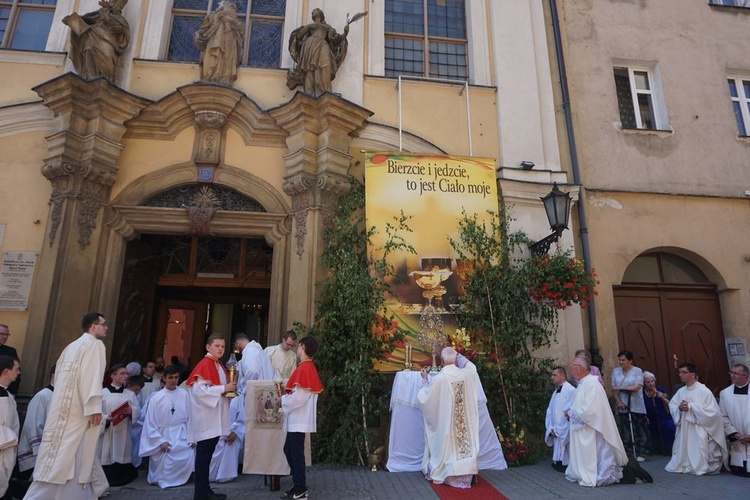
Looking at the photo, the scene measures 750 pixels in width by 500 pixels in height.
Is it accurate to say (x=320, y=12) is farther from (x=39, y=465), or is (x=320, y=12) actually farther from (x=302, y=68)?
(x=39, y=465)

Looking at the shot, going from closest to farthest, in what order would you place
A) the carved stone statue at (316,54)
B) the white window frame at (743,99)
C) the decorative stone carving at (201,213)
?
the decorative stone carving at (201,213)
the carved stone statue at (316,54)
the white window frame at (743,99)

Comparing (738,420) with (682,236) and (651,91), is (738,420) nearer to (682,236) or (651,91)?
(682,236)

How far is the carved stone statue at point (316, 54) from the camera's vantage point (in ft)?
28.8

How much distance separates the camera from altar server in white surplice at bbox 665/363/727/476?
678 cm

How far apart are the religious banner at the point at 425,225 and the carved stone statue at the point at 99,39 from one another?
4642 millimetres

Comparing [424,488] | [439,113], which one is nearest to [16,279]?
[424,488]

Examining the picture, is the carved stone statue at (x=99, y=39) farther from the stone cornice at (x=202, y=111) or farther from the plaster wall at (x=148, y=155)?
the plaster wall at (x=148, y=155)

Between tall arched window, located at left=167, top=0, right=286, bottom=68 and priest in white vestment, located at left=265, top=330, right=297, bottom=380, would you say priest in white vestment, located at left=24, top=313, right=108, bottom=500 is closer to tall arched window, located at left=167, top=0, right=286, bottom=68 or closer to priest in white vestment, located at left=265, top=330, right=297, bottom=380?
priest in white vestment, located at left=265, top=330, right=297, bottom=380

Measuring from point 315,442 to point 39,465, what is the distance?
3473mm

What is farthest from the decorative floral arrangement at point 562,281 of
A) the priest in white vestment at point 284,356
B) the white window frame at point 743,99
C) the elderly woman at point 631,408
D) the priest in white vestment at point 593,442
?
the white window frame at point 743,99

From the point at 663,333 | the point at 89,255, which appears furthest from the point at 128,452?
the point at 663,333

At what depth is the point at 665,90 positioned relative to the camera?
10.7 metres

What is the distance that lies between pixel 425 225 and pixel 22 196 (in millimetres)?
6476

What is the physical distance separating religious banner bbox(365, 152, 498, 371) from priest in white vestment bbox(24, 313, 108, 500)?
375cm
